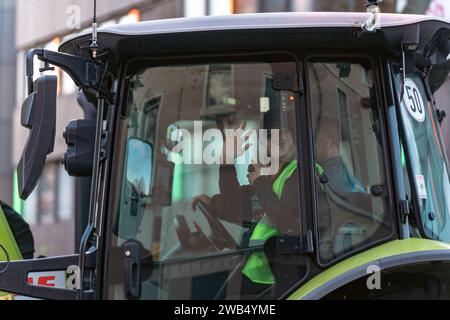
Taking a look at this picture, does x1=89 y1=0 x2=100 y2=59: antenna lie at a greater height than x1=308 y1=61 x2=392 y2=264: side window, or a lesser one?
greater

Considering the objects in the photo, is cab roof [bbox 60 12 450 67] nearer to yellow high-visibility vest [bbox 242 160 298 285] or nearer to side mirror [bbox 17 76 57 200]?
side mirror [bbox 17 76 57 200]

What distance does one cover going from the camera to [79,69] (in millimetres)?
2984

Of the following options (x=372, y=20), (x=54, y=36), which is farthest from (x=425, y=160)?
(x=54, y=36)

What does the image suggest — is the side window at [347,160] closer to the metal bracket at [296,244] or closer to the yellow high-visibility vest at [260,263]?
the metal bracket at [296,244]

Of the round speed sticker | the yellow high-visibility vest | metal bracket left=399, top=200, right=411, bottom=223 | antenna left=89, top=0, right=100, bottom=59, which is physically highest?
antenna left=89, top=0, right=100, bottom=59

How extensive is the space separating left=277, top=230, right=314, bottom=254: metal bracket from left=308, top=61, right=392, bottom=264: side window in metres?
0.05

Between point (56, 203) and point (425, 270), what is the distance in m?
18.1

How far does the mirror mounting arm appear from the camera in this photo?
2881 mm

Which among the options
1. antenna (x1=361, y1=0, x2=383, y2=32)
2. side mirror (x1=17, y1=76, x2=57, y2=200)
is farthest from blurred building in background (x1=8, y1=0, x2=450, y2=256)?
side mirror (x1=17, y1=76, x2=57, y2=200)

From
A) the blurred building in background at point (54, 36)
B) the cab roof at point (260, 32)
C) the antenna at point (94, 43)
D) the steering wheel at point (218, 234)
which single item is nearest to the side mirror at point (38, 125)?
the antenna at point (94, 43)

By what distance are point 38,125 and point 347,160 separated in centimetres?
123

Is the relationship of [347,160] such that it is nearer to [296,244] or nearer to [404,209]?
[404,209]
